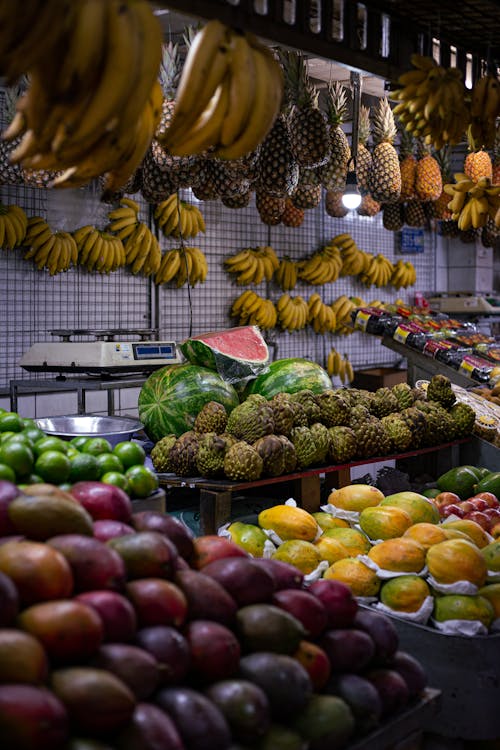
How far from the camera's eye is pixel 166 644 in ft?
4.98

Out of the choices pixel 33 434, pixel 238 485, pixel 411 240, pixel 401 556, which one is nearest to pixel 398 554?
pixel 401 556

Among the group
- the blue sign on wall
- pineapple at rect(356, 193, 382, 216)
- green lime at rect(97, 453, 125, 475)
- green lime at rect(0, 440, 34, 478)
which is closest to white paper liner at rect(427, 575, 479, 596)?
green lime at rect(97, 453, 125, 475)

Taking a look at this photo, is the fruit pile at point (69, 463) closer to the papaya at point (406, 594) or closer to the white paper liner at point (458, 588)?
the papaya at point (406, 594)

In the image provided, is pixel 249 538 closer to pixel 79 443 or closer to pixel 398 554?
pixel 398 554

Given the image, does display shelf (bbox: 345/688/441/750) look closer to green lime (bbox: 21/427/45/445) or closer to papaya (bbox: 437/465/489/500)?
green lime (bbox: 21/427/45/445)

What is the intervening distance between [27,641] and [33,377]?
492 cm

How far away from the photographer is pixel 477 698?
2438mm

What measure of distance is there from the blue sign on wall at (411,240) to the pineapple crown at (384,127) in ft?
12.5

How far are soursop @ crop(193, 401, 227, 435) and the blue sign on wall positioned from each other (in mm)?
6650

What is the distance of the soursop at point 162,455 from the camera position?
11.0 feet

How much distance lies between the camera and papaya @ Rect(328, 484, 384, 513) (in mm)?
3238

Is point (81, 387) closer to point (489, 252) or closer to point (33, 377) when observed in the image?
point (33, 377)

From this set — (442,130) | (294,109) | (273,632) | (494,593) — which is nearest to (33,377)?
(294,109)

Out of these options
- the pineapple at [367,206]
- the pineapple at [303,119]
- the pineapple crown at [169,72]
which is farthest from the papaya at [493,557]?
the pineapple at [367,206]
